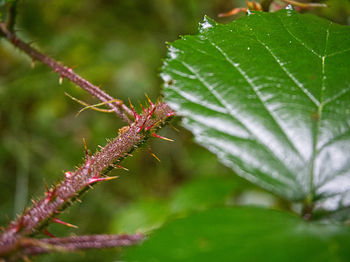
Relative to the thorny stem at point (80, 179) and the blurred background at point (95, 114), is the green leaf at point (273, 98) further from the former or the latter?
the blurred background at point (95, 114)

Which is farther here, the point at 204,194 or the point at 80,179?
the point at 204,194

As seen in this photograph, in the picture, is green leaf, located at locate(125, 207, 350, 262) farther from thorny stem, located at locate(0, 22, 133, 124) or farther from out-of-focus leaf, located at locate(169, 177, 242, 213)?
out-of-focus leaf, located at locate(169, 177, 242, 213)

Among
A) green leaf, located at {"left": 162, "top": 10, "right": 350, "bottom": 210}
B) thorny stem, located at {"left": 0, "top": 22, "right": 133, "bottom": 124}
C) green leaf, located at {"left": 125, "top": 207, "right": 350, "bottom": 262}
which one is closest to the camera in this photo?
green leaf, located at {"left": 125, "top": 207, "right": 350, "bottom": 262}

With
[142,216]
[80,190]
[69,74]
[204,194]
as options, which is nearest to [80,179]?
[80,190]

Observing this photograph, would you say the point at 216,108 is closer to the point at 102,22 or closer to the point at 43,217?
the point at 43,217

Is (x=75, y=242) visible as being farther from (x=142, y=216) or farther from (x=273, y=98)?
(x=142, y=216)


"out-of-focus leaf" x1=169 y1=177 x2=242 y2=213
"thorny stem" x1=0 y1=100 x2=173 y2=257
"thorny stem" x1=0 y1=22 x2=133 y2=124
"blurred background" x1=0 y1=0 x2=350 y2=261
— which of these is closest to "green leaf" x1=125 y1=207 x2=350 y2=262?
"thorny stem" x1=0 y1=100 x2=173 y2=257
